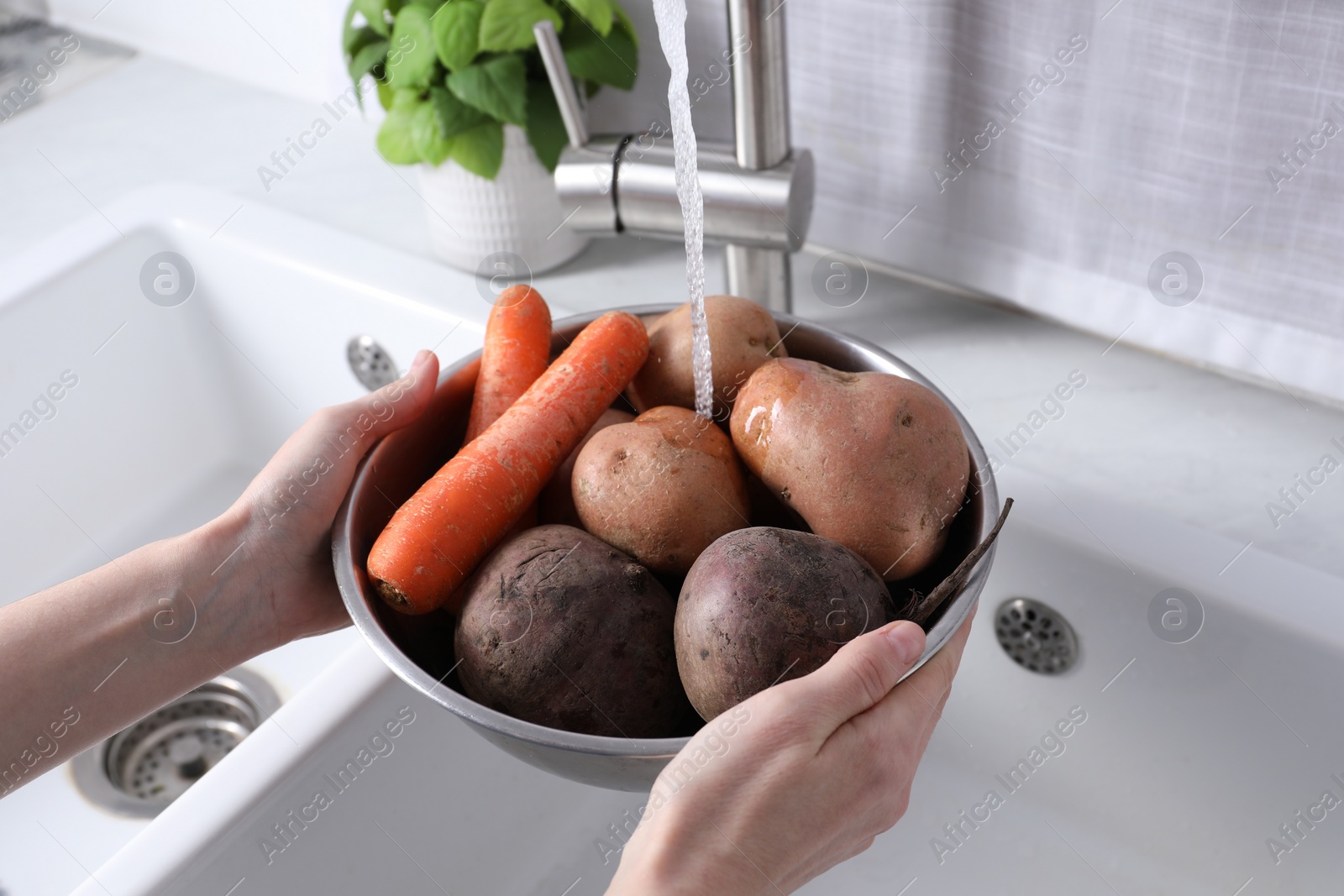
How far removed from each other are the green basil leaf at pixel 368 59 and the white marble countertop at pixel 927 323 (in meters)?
0.18

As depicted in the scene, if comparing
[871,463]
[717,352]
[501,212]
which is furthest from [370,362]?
[871,463]

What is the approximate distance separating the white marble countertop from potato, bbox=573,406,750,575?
13.1 inches

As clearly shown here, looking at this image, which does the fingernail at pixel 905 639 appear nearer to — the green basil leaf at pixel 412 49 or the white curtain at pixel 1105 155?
the white curtain at pixel 1105 155

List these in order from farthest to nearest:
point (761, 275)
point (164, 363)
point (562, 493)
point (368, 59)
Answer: point (164, 363) < point (368, 59) < point (761, 275) < point (562, 493)

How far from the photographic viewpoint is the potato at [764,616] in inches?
21.0

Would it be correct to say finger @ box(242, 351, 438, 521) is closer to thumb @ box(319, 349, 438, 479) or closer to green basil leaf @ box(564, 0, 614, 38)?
thumb @ box(319, 349, 438, 479)

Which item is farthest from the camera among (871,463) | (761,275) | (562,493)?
(761,275)

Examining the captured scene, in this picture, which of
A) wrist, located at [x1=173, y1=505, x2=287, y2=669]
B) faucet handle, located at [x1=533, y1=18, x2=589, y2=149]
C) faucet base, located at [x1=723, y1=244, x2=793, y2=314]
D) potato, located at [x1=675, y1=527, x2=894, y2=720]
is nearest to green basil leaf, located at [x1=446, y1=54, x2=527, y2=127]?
faucet handle, located at [x1=533, y1=18, x2=589, y2=149]

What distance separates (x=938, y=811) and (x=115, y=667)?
60 centimetres

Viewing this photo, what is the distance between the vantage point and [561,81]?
87 cm

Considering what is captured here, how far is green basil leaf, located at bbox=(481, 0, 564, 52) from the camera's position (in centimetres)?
95

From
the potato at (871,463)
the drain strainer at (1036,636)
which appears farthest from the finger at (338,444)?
the drain strainer at (1036,636)

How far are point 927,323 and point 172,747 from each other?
2.73 feet

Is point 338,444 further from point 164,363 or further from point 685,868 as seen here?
point 164,363
